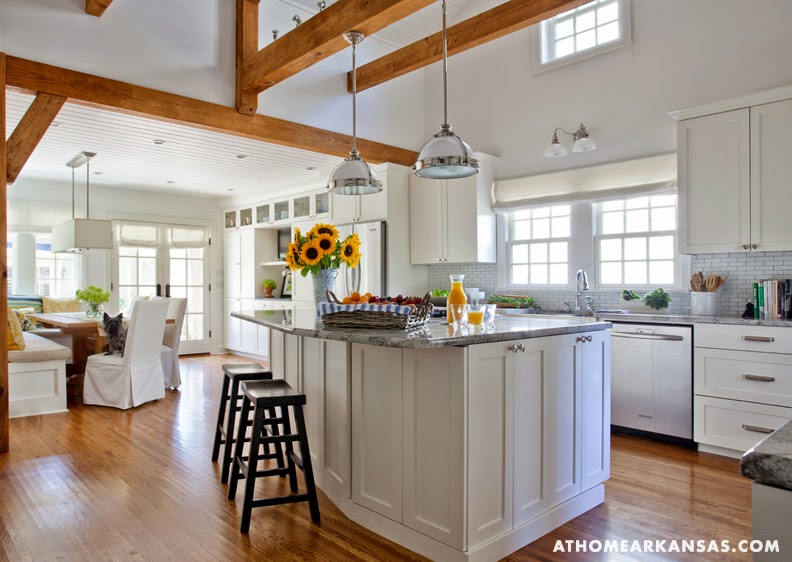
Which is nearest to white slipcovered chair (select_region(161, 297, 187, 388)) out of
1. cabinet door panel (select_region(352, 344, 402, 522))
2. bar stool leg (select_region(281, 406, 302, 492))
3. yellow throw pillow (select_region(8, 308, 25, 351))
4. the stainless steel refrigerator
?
yellow throw pillow (select_region(8, 308, 25, 351))

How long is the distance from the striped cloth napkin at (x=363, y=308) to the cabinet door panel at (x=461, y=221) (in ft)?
9.86

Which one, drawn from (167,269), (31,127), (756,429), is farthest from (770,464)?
(167,269)

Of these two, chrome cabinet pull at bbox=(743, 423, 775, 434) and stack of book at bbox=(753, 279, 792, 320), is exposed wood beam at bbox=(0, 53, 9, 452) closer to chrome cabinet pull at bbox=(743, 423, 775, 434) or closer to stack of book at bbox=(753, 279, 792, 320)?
chrome cabinet pull at bbox=(743, 423, 775, 434)

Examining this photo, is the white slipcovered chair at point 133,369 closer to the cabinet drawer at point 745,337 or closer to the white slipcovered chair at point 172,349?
the white slipcovered chair at point 172,349

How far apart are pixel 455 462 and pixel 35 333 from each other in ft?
18.5

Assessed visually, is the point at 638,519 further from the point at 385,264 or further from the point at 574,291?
the point at 385,264

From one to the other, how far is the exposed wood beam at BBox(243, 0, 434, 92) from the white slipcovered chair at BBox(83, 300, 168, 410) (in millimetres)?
2312

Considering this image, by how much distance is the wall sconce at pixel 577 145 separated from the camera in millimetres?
4562

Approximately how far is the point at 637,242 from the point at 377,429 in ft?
11.0

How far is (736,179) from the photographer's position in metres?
3.74

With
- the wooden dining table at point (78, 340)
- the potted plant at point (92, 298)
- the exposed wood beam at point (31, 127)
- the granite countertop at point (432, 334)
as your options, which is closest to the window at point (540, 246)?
the granite countertop at point (432, 334)

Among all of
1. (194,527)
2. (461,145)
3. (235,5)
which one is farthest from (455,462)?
(235,5)

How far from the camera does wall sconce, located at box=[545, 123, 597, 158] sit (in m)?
4.56

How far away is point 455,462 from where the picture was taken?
2074mm
